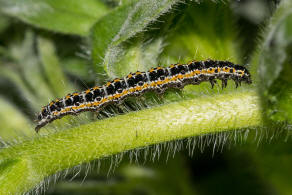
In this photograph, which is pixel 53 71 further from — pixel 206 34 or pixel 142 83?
pixel 206 34

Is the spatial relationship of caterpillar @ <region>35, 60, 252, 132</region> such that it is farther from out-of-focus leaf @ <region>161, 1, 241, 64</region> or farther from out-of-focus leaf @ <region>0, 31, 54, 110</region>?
out-of-focus leaf @ <region>0, 31, 54, 110</region>

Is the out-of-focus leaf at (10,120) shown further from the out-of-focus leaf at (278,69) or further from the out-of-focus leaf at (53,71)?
the out-of-focus leaf at (278,69)

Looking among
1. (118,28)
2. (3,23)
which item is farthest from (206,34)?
(3,23)

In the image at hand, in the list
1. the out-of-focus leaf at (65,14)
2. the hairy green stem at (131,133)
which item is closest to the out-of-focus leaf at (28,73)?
the out-of-focus leaf at (65,14)

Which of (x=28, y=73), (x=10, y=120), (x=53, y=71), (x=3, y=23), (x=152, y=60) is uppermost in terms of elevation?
(x=3, y=23)

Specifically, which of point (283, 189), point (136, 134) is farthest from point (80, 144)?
point (283, 189)

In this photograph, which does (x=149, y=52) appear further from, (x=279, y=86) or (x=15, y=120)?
(x=15, y=120)

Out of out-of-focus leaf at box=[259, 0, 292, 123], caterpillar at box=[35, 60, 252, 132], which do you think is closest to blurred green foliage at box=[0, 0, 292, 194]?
out-of-focus leaf at box=[259, 0, 292, 123]
